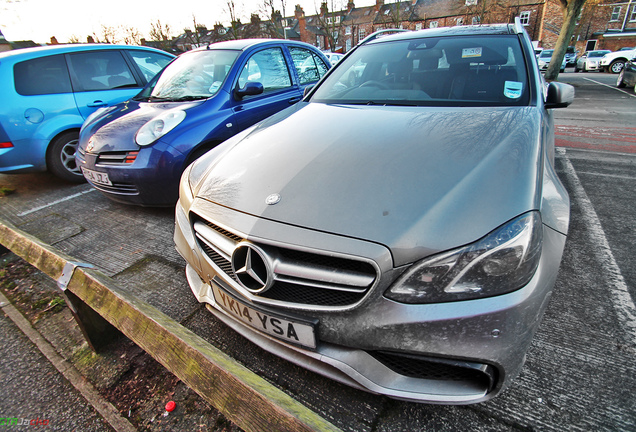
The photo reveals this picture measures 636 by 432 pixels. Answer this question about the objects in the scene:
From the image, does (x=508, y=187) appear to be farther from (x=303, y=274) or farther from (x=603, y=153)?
(x=603, y=153)

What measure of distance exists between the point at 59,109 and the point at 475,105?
15.8 feet

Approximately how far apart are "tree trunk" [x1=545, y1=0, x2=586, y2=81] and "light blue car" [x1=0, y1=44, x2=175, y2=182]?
1537 centimetres

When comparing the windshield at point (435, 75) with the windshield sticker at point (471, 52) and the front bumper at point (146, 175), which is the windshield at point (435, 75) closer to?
the windshield sticker at point (471, 52)

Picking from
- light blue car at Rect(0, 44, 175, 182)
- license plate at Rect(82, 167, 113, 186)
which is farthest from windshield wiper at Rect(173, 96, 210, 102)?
light blue car at Rect(0, 44, 175, 182)

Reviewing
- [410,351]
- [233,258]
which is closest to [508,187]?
[410,351]

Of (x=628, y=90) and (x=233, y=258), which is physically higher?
(x=233, y=258)

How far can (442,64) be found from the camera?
236 centimetres

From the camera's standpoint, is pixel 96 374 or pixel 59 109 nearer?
pixel 96 374

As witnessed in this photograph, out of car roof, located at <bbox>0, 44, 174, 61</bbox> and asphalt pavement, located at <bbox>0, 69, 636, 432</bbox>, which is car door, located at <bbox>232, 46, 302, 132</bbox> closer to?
asphalt pavement, located at <bbox>0, 69, 636, 432</bbox>

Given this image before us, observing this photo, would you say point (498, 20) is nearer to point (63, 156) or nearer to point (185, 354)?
point (63, 156)

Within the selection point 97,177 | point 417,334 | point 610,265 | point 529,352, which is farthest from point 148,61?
point 610,265

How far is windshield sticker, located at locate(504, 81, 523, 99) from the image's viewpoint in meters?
1.96

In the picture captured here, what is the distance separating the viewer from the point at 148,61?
16.9 feet

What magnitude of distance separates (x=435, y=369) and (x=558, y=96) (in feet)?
6.60
